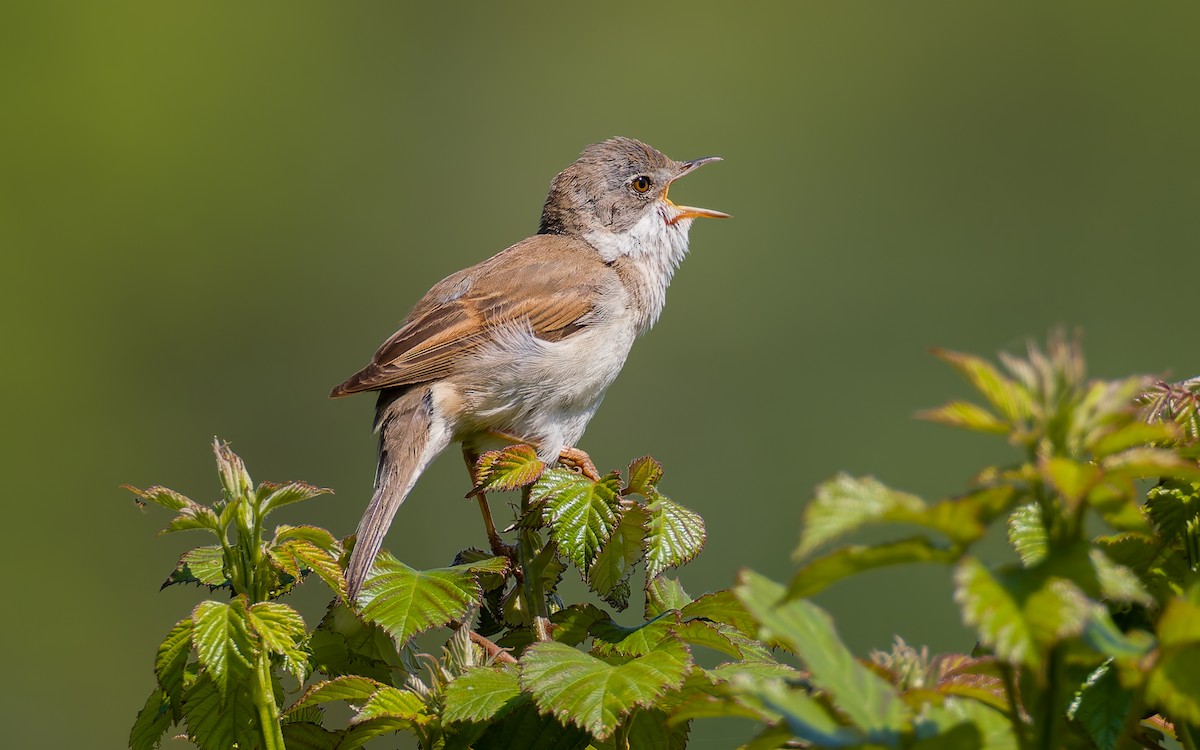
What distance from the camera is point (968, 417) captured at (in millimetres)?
896

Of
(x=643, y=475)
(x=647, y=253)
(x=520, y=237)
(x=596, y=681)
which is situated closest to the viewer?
(x=596, y=681)

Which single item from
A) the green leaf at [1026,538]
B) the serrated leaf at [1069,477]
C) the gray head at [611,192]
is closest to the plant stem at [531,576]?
the green leaf at [1026,538]

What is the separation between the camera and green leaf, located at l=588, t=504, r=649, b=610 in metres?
2.22

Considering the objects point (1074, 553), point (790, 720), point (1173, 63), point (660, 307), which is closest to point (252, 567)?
point (790, 720)

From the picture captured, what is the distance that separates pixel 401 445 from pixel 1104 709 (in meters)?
3.16

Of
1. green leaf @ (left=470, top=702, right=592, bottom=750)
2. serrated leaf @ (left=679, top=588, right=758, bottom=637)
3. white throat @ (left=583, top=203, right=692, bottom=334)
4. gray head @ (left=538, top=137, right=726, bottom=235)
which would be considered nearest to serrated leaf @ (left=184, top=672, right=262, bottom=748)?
green leaf @ (left=470, top=702, right=592, bottom=750)

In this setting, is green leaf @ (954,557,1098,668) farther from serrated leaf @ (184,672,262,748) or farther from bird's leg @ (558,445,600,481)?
bird's leg @ (558,445,600,481)

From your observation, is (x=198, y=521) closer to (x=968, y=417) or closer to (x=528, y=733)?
(x=528, y=733)

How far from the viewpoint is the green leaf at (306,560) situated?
5.86ft

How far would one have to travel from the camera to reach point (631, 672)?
1691mm

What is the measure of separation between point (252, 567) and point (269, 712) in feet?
0.68

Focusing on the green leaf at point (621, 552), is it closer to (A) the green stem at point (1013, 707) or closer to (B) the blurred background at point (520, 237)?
(A) the green stem at point (1013, 707)

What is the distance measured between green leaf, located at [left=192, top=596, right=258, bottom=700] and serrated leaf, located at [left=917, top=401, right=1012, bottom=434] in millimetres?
1143

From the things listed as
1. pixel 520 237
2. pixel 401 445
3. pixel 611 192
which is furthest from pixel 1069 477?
pixel 520 237
